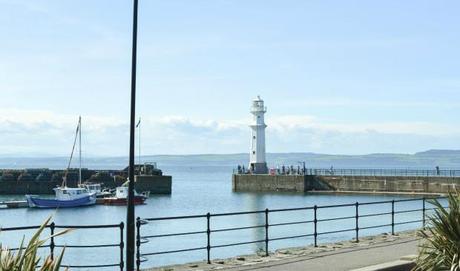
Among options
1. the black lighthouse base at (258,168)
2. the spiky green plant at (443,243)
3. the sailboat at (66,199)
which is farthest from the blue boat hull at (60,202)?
the spiky green plant at (443,243)

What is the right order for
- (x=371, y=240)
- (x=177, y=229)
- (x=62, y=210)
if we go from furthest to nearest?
(x=62, y=210) → (x=177, y=229) → (x=371, y=240)

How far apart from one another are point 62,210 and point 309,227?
127 ft

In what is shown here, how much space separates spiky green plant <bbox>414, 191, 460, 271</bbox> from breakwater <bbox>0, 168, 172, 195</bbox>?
92470mm

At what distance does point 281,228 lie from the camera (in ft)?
171

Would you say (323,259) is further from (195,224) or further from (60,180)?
(60,180)

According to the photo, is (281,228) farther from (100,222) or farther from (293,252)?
(293,252)

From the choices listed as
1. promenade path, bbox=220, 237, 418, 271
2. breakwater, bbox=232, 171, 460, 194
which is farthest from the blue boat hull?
promenade path, bbox=220, 237, 418, 271

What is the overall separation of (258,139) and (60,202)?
102 ft

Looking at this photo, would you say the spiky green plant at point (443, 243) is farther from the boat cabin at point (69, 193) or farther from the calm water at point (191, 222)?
the boat cabin at point (69, 193)

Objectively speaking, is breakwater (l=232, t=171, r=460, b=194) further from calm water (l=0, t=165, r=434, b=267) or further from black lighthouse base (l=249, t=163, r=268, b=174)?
black lighthouse base (l=249, t=163, r=268, b=174)

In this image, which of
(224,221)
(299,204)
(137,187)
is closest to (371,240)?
(224,221)

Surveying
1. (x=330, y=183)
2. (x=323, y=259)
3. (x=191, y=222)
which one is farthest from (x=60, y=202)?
(x=323, y=259)

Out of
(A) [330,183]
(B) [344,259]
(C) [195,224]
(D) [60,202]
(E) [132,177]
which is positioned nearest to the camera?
(E) [132,177]

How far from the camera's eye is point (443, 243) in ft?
41.2
